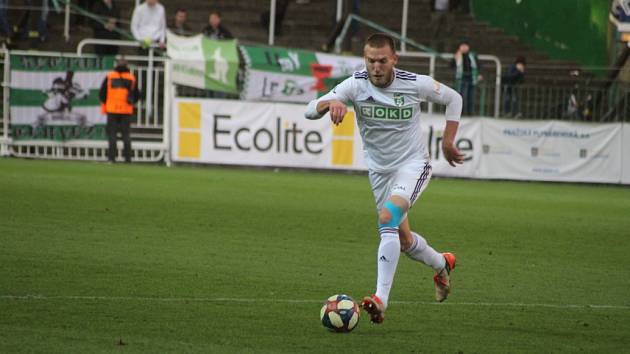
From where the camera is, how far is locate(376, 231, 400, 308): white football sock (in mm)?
8898

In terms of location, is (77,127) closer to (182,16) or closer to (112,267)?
(182,16)

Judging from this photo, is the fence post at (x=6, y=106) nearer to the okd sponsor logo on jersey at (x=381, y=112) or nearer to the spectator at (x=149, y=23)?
the spectator at (x=149, y=23)

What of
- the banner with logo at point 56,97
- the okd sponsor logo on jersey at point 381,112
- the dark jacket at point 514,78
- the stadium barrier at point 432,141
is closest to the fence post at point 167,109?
the stadium barrier at point 432,141

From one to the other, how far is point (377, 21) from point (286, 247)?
20422 mm

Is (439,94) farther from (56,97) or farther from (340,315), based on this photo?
(56,97)

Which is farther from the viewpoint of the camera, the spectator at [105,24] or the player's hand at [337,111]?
the spectator at [105,24]

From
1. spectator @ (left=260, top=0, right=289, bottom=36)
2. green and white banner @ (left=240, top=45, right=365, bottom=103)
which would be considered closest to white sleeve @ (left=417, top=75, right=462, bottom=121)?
green and white banner @ (left=240, top=45, right=365, bottom=103)

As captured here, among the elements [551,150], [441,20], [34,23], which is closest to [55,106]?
[34,23]

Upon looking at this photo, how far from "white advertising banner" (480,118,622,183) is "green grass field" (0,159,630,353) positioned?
4740 mm

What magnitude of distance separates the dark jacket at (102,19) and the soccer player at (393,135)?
2001cm

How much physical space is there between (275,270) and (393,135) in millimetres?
2437

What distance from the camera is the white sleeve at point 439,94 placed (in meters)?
9.61

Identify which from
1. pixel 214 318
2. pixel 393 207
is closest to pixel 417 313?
pixel 393 207

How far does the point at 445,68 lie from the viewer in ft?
95.0
